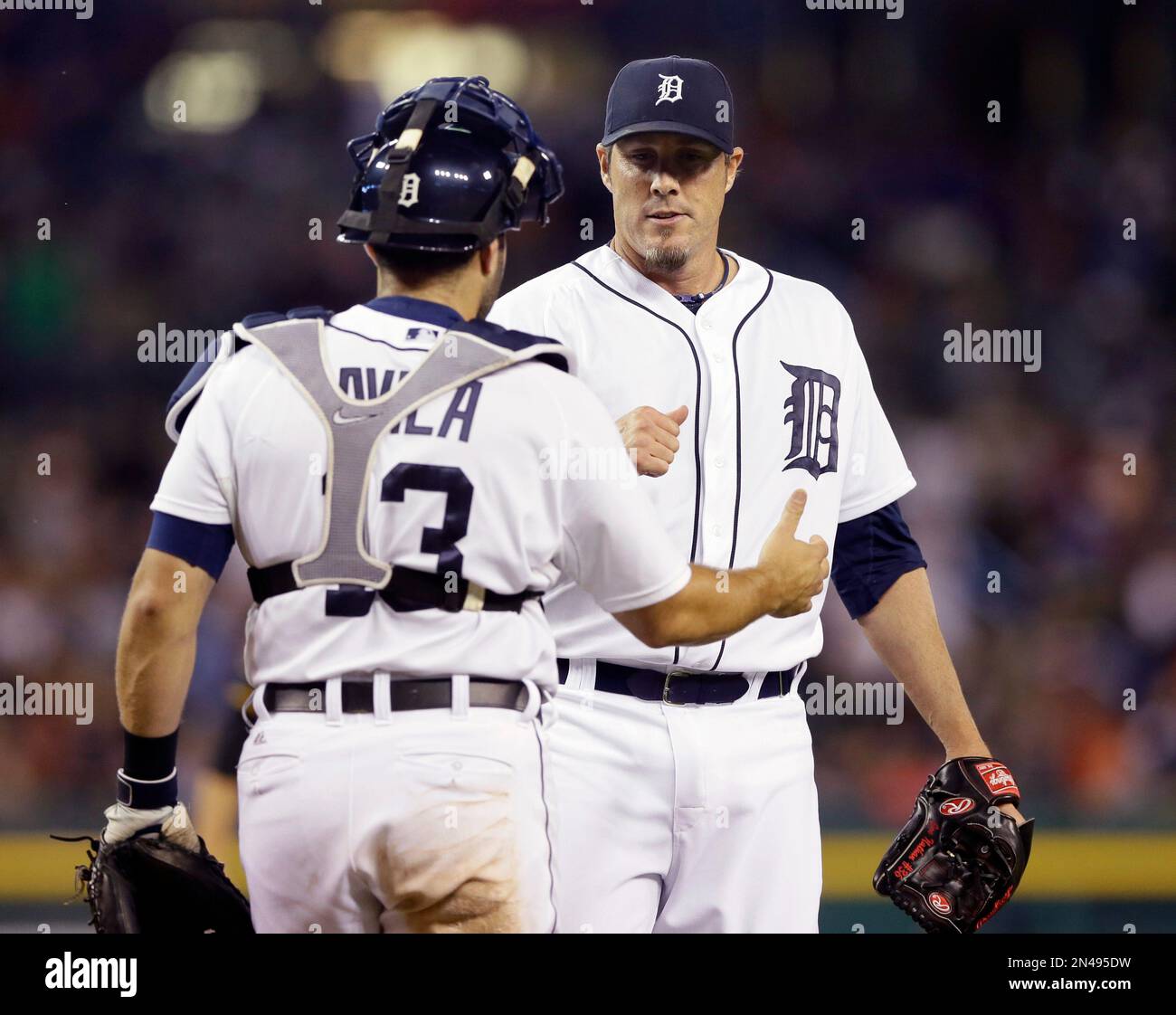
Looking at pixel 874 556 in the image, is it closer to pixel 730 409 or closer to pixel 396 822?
pixel 730 409

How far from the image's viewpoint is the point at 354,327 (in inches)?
90.4

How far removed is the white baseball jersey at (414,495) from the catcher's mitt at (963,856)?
1.22m

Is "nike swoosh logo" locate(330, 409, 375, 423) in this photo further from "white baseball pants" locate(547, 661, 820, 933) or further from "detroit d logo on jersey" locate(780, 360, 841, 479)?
"detroit d logo on jersey" locate(780, 360, 841, 479)

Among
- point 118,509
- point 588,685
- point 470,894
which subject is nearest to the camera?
point 470,894

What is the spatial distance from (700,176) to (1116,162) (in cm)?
521

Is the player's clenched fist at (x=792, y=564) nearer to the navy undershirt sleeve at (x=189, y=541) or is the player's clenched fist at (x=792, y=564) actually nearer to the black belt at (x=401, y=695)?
the black belt at (x=401, y=695)

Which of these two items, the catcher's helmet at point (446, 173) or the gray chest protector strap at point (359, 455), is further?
the catcher's helmet at point (446, 173)

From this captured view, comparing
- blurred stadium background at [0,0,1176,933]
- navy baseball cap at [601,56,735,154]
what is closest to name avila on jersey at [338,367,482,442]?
navy baseball cap at [601,56,735,154]

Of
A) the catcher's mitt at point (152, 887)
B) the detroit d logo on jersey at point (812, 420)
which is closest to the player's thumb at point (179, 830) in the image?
the catcher's mitt at point (152, 887)

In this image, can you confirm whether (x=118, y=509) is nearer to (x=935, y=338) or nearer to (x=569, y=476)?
(x=935, y=338)

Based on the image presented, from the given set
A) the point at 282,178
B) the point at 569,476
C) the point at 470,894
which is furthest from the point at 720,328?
the point at 282,178

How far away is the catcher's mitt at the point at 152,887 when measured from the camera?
2410 mm

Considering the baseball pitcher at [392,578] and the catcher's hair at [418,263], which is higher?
the catcher's hair at [418,263]

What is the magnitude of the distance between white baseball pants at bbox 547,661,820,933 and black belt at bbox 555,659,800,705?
17 millimetres
